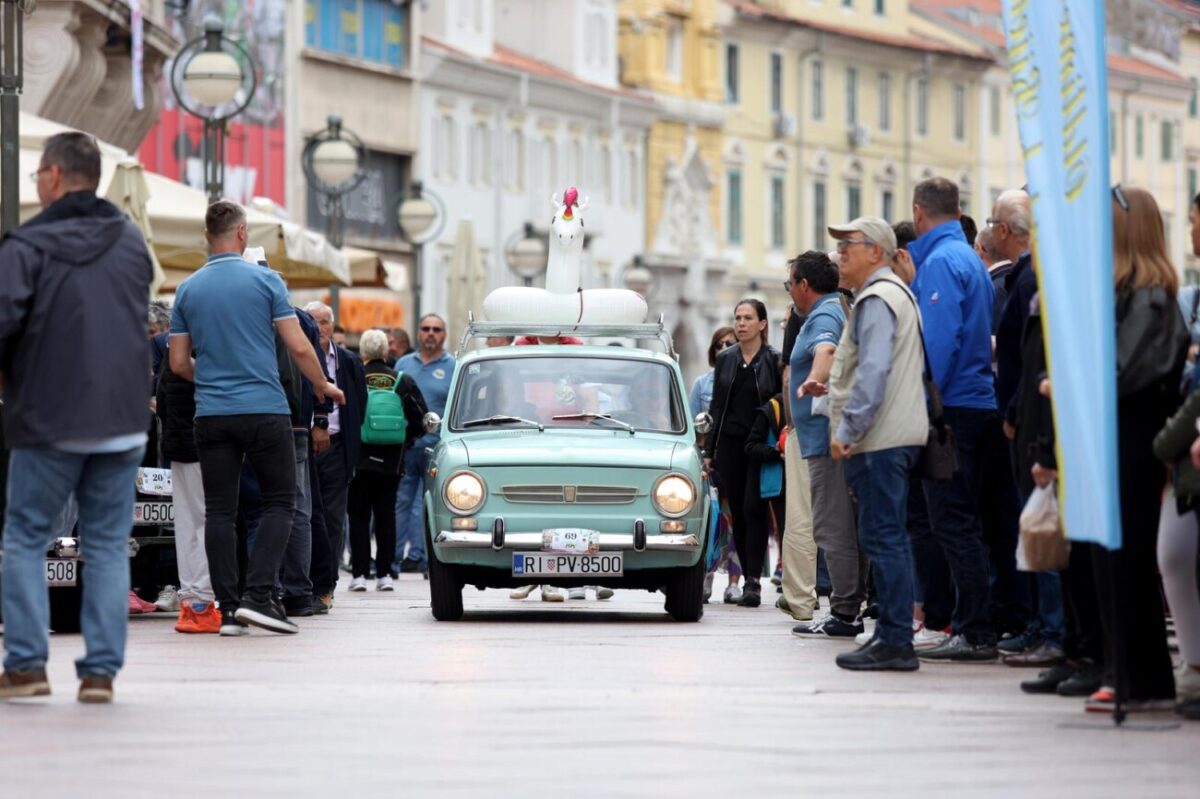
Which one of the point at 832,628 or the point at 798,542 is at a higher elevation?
the point at 798,542

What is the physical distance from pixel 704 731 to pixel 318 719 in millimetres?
1371

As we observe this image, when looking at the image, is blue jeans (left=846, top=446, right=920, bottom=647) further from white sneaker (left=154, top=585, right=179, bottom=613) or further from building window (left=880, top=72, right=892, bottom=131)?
building window (left=880, top=72, right=892, bottom=131)

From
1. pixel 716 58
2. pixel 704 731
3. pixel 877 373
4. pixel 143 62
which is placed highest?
pixel 716 58

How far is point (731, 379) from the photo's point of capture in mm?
19719

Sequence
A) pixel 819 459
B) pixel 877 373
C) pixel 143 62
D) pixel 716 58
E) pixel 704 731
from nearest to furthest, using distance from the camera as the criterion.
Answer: pixel 704 731 < pixel 877 373 < pixel 819 459 < pixel 143 62 < pixel 716 58

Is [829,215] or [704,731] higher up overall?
[829,215]

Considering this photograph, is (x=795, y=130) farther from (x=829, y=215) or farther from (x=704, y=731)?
(x=704, y=731)

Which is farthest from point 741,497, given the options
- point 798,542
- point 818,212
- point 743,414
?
point 818,212

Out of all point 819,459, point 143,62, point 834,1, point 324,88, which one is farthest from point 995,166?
point 819,459

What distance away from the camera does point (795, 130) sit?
306 feet

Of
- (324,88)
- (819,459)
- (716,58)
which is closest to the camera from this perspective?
(819,459)

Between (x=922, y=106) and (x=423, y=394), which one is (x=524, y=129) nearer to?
(x=922, y=106)

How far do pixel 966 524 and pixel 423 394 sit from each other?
38.5 ft

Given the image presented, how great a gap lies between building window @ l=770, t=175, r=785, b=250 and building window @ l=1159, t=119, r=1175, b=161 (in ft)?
87.6
